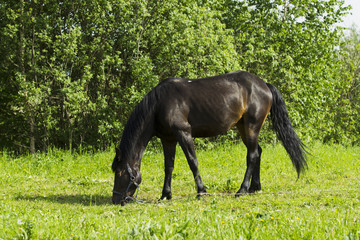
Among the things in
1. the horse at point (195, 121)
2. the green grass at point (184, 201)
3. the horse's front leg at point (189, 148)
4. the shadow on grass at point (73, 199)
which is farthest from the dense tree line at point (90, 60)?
the horse's front leg at point (189, 148)

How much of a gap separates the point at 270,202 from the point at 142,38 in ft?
26.2

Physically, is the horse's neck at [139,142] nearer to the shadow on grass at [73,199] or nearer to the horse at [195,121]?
the horse at [195,121]

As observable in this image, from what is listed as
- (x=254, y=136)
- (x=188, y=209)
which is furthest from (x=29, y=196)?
(x=254, y=136)

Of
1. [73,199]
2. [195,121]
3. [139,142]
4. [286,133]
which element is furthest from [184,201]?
[286,133]

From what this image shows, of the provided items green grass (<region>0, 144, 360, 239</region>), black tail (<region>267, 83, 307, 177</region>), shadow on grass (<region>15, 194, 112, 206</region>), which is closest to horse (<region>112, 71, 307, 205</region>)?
black tail (<region>267, 83, 307, 177</region>)

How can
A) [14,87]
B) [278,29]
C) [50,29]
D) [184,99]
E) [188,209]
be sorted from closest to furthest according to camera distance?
[188,209] → [184,99] → [50,29] → [14,87] → [278,29]

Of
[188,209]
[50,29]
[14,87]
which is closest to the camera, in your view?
[188,209]

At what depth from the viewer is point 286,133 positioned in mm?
7125

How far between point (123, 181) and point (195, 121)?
4.92ft

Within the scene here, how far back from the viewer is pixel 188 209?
5328 mm

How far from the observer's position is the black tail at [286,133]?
699cm

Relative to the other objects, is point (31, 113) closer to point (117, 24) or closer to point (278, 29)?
point (117, 24)

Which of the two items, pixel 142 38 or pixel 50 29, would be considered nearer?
pixel 50 29

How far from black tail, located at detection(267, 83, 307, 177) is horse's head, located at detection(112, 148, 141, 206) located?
2770 millimetres
